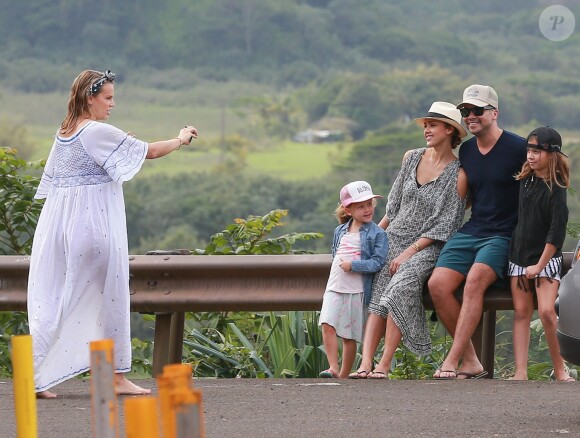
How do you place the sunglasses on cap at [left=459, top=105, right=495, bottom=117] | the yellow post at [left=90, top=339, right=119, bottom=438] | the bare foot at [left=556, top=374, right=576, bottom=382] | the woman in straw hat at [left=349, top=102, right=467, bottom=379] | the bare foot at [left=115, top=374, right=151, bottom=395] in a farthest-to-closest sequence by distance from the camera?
1. the sunglasses on cap at [left=459, top=105, right=495, bottom=117]
2. the woman in straw hat at [left=349, top=102, right=467, bottom=379]
3. the bare foot at [left=556, top=374, right=576, bottom=382]
4. the bare foot at [left=115, top=374, right=151, bottom=395]
5. the yellow post at [left=90, top=339, right=119, bottom=438]

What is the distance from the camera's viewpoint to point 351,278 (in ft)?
27.5

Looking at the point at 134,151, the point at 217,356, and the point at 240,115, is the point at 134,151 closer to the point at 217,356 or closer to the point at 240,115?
the point at 217,356

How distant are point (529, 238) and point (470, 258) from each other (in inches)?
16.1

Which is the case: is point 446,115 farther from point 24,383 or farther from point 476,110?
point 24,383

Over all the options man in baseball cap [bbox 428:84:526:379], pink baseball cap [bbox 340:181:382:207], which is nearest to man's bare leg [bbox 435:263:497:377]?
man in baseball cap [bbox 428:84:526:379]

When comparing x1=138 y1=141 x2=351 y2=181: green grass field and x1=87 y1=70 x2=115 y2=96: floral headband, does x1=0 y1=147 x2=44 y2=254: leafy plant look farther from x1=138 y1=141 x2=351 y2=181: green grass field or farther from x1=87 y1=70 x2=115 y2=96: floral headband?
x1=138 y1=141 x2=351 y2=181: green grass field

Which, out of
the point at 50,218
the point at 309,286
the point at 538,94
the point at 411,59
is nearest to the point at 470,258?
the point at 309,286

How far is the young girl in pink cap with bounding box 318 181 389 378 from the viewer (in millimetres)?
8320

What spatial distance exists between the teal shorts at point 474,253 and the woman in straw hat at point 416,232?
12cm

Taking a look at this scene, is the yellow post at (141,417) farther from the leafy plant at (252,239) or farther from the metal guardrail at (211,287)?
the leafy plant at (252,239)

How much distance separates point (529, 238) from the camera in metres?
7.94

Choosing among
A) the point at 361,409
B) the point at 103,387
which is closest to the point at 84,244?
the point at 361,409

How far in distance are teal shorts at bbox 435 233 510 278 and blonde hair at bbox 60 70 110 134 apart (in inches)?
89.6

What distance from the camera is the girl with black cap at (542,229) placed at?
311 inches
